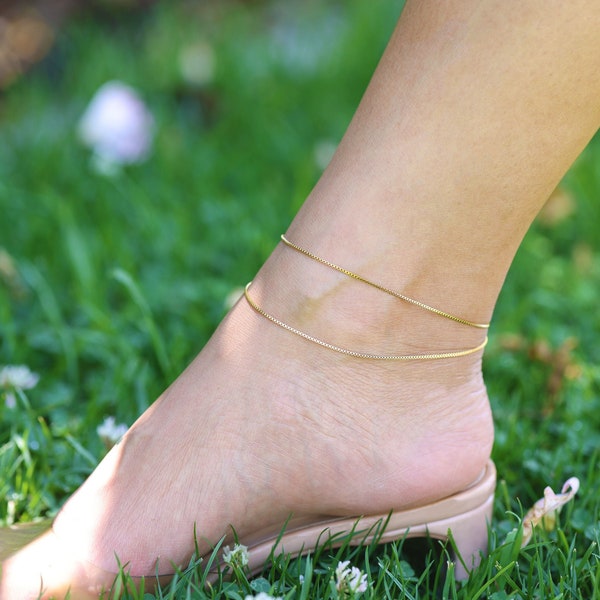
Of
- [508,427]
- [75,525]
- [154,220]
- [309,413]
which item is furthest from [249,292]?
[154,220]

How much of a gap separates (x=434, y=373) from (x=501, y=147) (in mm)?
280

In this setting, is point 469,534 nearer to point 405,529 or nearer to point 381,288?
point 405,529

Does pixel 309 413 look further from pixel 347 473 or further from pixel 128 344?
pixel 128 344

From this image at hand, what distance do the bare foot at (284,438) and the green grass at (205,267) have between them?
69 millimetres

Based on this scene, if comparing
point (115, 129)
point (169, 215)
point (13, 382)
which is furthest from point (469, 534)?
point (115, 129)

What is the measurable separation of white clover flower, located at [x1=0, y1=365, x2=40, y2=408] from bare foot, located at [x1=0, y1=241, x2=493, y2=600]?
320mm

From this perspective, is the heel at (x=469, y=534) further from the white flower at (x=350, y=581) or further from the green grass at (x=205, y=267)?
the white flower at (x=350, y=581)

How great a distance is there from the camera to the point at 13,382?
126 centimetres

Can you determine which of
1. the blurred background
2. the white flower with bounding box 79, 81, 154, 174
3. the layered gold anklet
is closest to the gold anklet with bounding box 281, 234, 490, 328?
the layered gold anklet

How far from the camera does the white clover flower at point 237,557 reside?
921 mm

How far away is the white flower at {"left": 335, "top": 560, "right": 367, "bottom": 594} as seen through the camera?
2.85 ft

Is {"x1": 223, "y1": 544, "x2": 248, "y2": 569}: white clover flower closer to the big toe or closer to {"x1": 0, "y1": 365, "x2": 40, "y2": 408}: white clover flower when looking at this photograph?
the big toe

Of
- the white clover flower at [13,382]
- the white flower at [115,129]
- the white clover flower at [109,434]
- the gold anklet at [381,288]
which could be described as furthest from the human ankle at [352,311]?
the white flower at [115,129]

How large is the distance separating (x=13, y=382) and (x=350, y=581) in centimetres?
64
